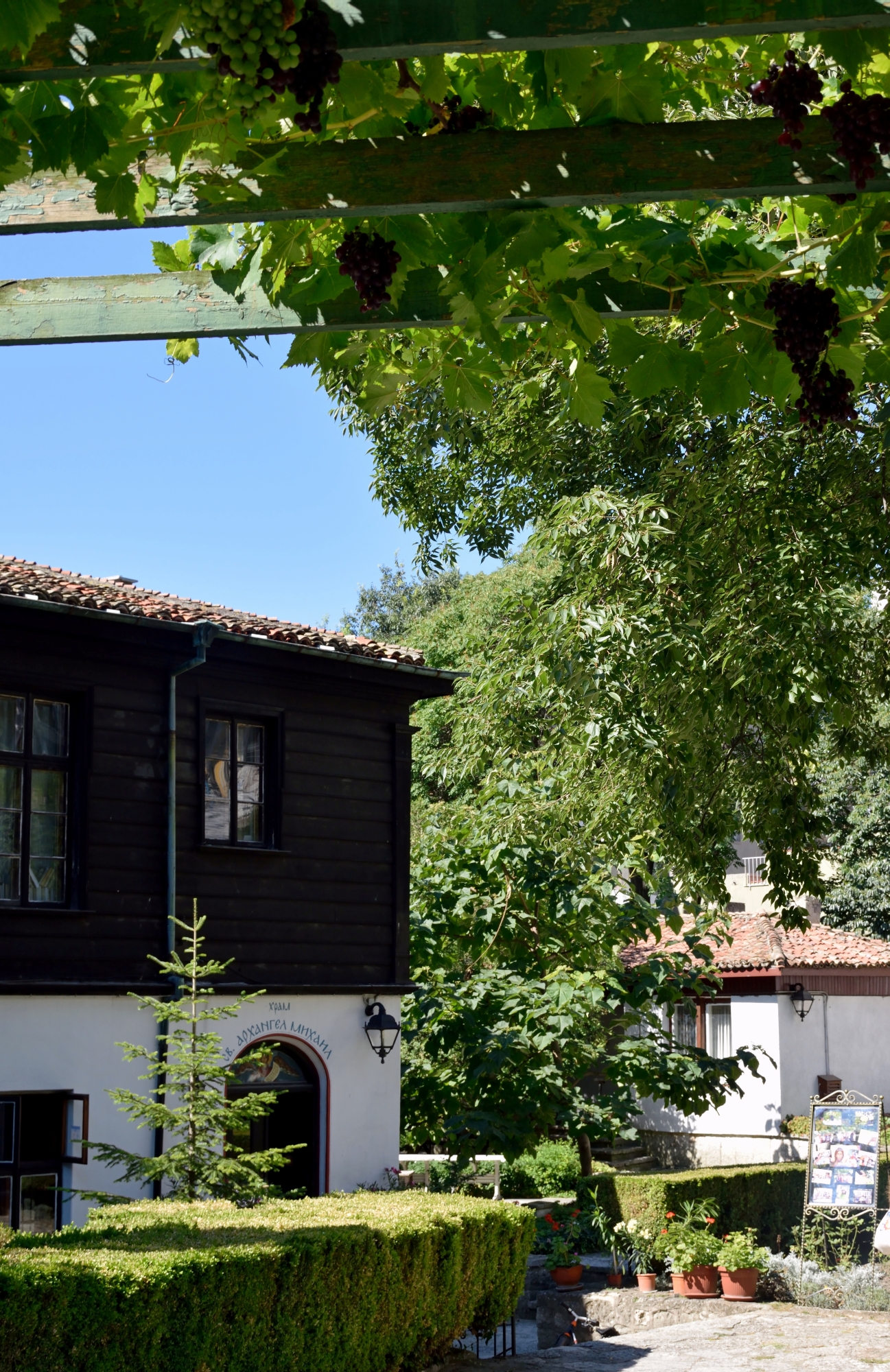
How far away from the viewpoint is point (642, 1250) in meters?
15.6

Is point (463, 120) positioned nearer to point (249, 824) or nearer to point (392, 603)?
point (249, 824)

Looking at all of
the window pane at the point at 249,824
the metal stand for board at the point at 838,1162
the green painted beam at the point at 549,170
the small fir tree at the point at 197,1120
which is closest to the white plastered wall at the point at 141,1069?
the small fir tree at the point at 197,1120

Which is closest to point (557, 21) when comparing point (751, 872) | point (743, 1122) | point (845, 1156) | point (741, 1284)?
point (741, 1284)

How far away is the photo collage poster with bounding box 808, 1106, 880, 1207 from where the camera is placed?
52.0 feet

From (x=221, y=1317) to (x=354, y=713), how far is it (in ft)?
24.2

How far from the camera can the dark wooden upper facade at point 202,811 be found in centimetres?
1227

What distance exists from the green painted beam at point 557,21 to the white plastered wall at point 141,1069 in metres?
10.3

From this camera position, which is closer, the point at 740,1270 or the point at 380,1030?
the point at 380,1030

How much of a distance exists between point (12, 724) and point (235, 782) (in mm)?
2472

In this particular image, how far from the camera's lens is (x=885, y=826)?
34.4 metres

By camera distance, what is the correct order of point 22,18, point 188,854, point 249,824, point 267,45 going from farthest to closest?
1. point 249,824
2. point 188,854
3. point 22,18
4. point 267,45

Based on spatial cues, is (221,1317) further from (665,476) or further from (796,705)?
(665,476)

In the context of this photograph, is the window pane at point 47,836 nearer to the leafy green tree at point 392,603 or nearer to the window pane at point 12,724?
the window pane at point 12,724

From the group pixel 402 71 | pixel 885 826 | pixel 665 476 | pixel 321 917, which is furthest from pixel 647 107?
pixel 885 826
